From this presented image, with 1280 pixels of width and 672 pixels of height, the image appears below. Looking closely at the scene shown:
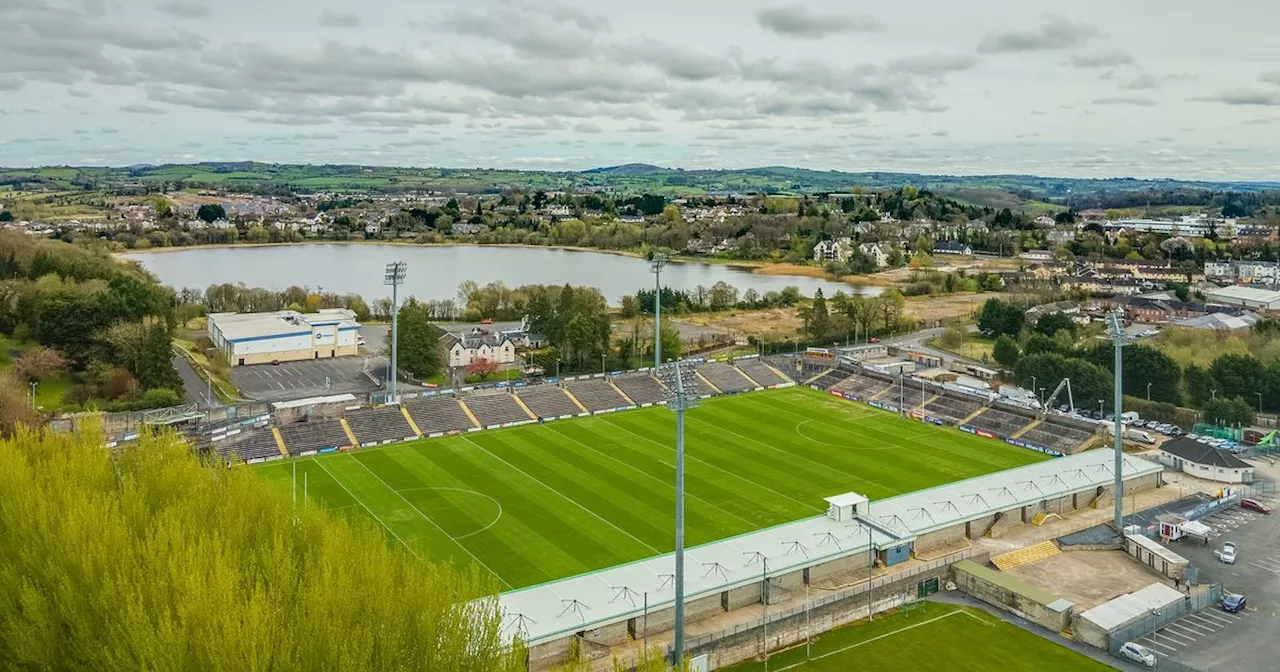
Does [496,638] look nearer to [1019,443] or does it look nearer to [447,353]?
[1019,443]

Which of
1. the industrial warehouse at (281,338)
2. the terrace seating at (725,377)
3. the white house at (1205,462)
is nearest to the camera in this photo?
the white house at (1205,462)

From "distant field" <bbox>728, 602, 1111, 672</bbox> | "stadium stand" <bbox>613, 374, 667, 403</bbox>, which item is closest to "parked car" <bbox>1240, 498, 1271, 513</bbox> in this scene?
"distant field" <bbox>728, 602, 1111, 672</bbox>

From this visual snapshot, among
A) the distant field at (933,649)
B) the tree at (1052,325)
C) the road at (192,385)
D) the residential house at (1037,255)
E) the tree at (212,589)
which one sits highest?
the residential house at (1037,255)

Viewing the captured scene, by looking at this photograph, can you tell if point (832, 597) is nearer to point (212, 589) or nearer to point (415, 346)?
point (212, 589)

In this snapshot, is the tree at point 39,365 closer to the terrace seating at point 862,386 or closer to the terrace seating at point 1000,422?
the terrace seating at point 862,386

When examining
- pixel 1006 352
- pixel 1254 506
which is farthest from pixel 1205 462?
pixel 1006 352

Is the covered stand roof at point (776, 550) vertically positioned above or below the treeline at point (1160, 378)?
below

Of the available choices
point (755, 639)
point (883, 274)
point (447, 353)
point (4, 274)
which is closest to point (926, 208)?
point (883, 274)

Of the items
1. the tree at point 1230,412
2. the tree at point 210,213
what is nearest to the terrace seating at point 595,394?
the tree at point 1230,412
